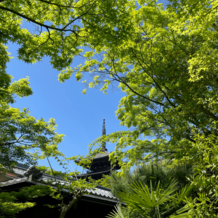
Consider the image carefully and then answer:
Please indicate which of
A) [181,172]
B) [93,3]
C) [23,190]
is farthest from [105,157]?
[93,3]

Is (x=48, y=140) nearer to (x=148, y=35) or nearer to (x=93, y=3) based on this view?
(x=93, y=3)

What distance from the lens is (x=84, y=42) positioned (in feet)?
15.0

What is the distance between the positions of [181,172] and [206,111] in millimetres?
4421

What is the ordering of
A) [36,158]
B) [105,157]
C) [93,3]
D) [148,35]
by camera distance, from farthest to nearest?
[105,157]
[36,158]
[148,35]
[93,3]

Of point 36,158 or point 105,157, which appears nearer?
point 36,158

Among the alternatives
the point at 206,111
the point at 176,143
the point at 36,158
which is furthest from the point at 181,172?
the point at 36,158

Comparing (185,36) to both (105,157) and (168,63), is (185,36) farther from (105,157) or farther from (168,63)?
(105,157)

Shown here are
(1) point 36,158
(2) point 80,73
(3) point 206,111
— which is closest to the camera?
(3) point 206,111

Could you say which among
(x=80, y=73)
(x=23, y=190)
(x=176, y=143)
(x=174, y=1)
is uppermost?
(x=80, y=73)

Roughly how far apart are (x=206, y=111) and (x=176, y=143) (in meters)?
2.64

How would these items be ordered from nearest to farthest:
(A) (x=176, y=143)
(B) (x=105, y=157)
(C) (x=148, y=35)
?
1. (C) (x=148, y=35)
2. (A) (x=176, y=143)
3. (B) (x=105, y=157)

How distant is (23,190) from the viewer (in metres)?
4.46

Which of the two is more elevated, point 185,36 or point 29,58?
point 185,36

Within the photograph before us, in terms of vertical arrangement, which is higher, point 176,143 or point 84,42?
point 84,42
